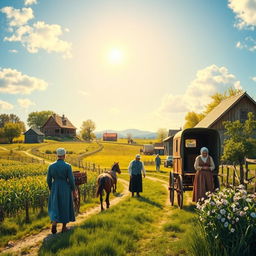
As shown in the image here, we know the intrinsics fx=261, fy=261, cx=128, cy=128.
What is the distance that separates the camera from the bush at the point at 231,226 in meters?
4.28

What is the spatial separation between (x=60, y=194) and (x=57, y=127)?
90257 mm

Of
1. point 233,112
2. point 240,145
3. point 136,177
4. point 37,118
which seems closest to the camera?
point 136,177

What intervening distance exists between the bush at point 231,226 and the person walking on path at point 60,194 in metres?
4.18

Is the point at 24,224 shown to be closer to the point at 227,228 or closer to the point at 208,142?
the point at 227,228

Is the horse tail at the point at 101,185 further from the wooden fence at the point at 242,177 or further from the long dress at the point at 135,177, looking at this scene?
the wooden fence at the point at 242,177

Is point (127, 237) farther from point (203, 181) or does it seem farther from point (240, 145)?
point (240, 145)

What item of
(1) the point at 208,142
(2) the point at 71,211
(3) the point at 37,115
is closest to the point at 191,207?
(1) the point at 208,142

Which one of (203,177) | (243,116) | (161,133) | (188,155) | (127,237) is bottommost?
(127,237)

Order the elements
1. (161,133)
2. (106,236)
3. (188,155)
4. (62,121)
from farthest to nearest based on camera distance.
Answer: (161,133)
(62,121)
(188,155)
(106,236)

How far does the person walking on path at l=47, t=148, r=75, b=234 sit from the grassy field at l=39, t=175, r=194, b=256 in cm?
55

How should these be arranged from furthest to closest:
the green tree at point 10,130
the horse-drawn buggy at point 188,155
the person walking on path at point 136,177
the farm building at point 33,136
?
1. the farm building at point 33,136
2. the green tree at point 10,130
3. the person walking on path at point 136,177
4. the horse-drawn buggy at point 188,155

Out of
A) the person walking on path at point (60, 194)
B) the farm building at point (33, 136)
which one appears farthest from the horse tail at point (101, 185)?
the farm building at point (33, 136)

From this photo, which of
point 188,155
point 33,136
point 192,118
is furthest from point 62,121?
point 188,155

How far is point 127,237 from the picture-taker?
6.56 m
